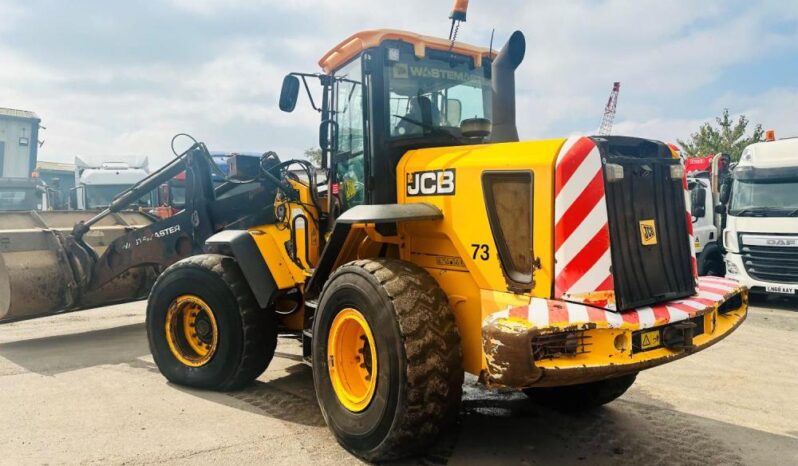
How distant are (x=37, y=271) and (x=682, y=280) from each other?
22.0ft

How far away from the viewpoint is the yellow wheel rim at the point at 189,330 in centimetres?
539

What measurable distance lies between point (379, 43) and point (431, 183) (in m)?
1.12

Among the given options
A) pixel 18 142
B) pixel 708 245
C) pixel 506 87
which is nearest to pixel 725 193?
pixel 708 245

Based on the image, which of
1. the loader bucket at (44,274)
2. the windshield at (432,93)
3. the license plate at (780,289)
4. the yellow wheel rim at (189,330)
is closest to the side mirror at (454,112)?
the windshield at (432,93)

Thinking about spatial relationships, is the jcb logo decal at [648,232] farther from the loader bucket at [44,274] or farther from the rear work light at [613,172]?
the loader bucket at [44,274]

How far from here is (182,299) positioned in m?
5.45

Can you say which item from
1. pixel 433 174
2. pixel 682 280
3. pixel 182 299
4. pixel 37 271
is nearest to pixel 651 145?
pixel 682 280

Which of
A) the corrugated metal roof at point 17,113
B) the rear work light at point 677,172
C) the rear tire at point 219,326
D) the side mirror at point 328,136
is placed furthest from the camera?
the corrugated metal roof at point 17,113

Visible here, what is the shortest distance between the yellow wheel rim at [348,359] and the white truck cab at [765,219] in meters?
9.05

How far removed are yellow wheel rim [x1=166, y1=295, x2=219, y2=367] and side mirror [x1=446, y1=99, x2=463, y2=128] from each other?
260 centimetres

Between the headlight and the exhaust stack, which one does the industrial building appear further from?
the headlight

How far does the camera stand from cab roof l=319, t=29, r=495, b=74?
14.4 ft

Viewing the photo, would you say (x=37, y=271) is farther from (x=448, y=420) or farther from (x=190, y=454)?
(x=448, y=420)

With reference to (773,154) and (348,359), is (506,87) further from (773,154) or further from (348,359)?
(773,154)
